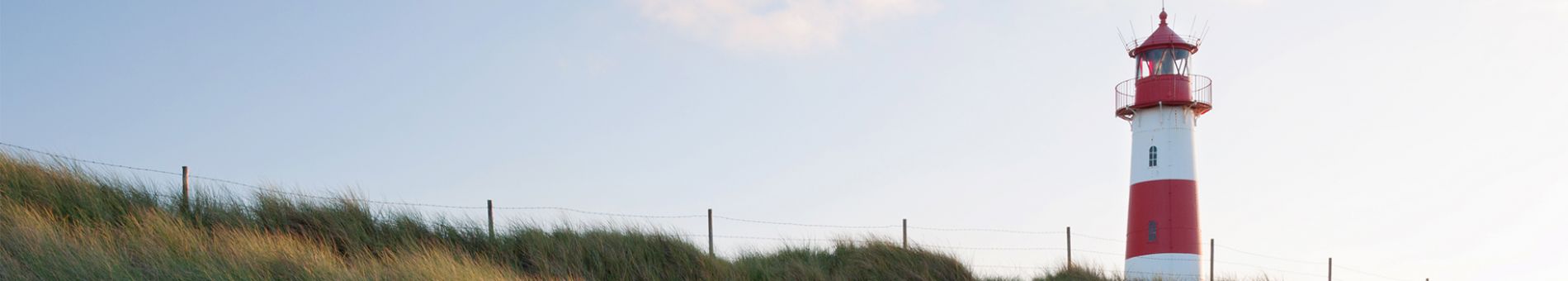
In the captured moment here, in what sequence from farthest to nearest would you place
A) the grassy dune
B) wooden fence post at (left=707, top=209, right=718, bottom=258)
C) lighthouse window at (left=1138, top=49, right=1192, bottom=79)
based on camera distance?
lighthouse window at (left=1138, top=49, right=1192, bottom=79), wooden fence post at (left=707, top=209, right=718, bottom=258), the grassy dune

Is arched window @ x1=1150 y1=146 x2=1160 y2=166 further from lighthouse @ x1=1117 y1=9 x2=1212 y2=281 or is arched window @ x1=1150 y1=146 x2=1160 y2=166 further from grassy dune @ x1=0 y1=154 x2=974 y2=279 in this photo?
grassy dune @ x1=0 y1=154 x2=974 y2=279

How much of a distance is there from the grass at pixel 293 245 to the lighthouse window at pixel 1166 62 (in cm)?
767

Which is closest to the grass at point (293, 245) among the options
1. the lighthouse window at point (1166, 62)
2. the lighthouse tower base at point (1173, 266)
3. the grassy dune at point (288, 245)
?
the grassy dune at point (288, 245)

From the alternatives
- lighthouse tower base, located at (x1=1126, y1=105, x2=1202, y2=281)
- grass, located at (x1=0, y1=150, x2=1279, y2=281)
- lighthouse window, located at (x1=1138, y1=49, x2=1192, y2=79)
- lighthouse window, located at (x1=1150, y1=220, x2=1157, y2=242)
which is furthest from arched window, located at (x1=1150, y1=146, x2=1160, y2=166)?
grass, located at (x1=0, y1=150, x2=1279, y2=281)

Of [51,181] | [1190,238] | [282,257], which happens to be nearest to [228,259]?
[282,257]

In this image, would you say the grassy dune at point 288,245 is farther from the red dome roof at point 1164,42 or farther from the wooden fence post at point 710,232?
the red dome roof at point 1164,42

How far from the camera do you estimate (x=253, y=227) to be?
8906 millimetres

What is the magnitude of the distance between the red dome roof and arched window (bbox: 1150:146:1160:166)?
1.61 m

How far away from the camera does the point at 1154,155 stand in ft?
57.5

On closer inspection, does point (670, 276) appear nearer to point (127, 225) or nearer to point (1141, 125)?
point (127, 225)

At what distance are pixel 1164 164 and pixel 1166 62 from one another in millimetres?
1664

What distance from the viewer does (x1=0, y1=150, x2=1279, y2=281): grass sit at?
23.4 ft

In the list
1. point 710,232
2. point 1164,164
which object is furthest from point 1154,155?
point 710,232

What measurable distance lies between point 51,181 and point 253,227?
4.91ft
